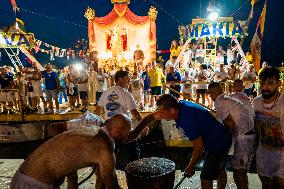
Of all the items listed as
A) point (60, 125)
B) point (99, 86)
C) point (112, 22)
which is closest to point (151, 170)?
point (60, 125)

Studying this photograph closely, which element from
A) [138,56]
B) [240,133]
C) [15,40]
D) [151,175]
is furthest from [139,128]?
[138,56]

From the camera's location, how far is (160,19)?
32375 millimetres

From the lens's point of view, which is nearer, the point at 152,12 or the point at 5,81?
the point at 5,81

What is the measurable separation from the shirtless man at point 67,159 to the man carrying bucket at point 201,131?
1.04 metres

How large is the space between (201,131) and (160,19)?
30074 millimetres

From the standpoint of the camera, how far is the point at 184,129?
3756 mm

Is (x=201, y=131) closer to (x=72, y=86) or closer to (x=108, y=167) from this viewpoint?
(x=108, y=167)

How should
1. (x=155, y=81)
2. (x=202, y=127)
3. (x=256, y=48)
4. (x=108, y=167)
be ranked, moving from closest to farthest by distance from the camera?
(x=108, y=167), (x=202, y=127), (x=155, y=81), (x=256, y=48)

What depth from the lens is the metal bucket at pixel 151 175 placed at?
3.70 metres

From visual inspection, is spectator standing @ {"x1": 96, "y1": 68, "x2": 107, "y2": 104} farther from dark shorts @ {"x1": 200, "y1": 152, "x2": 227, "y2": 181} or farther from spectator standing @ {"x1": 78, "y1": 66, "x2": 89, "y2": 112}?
dark shorts @ {"x1": 200, "y1": 152, "x2": 227, "y2": 181}

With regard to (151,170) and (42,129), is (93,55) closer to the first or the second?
(42,129)

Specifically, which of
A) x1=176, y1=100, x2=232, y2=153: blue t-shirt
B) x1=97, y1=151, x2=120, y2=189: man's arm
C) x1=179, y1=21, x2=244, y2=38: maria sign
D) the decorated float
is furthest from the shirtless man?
the decorated float

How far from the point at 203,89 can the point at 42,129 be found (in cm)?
660

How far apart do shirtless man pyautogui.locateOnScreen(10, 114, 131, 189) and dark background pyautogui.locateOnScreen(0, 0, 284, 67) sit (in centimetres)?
2286
